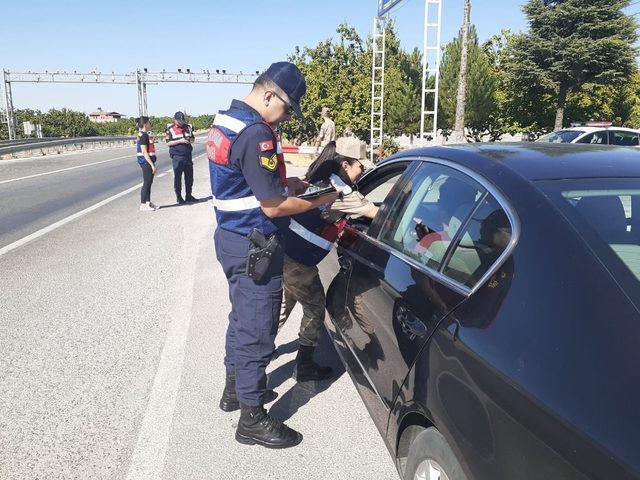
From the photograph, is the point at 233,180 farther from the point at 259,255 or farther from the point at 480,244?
the point at 480,244

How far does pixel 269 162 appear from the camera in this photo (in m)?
2.58

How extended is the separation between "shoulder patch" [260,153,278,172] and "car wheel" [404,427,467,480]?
54.8 inches

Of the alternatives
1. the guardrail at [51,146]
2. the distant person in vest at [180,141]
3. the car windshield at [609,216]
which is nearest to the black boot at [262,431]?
the car windshield at [609,216]

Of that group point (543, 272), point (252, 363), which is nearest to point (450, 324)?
point (543, 272)

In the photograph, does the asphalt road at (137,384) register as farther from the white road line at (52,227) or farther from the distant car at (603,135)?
the distant car at (603,135)

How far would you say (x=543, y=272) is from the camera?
156 centimetres

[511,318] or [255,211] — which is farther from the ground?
[255,211]

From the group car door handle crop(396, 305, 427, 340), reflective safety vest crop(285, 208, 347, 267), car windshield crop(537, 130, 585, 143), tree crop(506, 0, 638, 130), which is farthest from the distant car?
tree crop(506, 0, 638, 130)

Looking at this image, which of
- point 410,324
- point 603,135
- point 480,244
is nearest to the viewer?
point 480,244

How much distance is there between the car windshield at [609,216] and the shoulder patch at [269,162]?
1265 mm

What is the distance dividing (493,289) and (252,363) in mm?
1542

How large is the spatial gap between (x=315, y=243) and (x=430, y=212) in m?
0.86

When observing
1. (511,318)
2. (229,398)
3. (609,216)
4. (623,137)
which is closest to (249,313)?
(229,398)

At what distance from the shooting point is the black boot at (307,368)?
11.6ft
